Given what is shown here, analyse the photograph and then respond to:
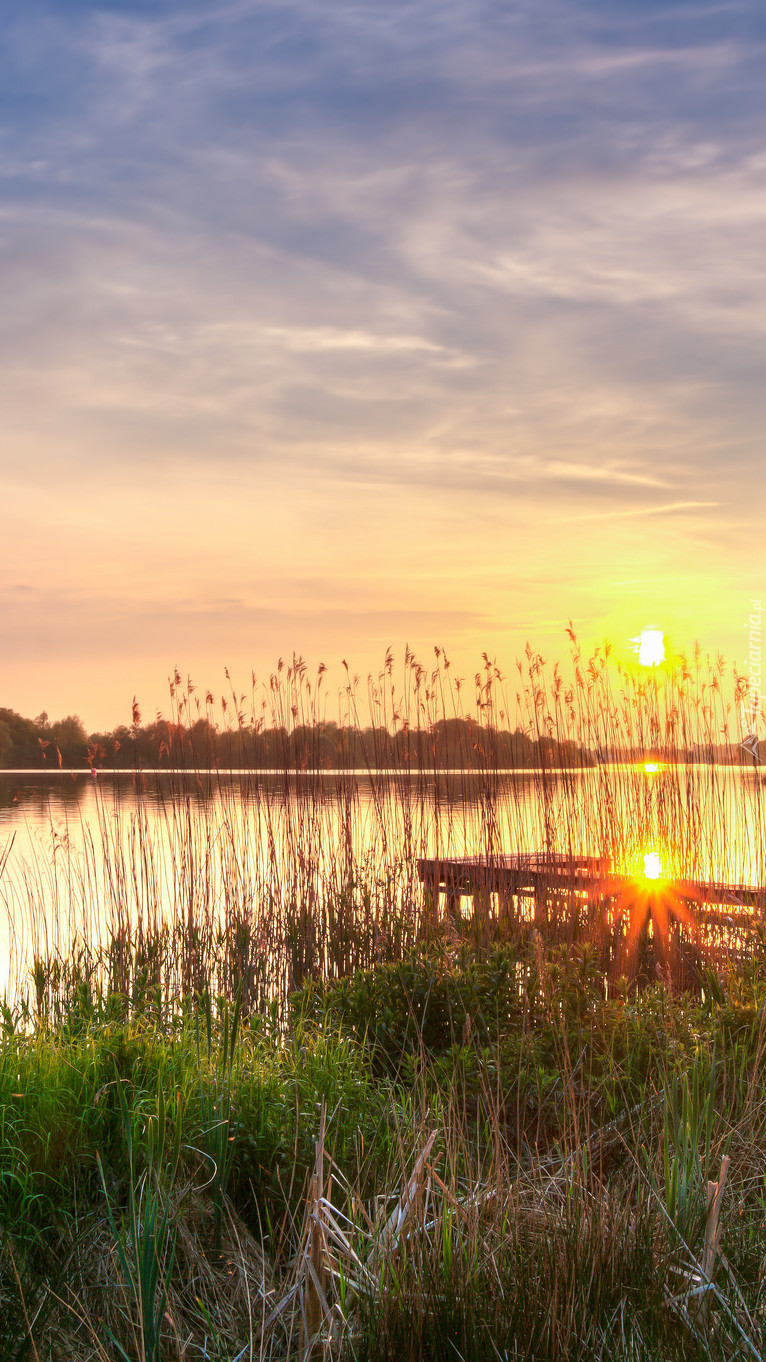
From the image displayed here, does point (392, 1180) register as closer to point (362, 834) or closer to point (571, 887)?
point (571, 887)

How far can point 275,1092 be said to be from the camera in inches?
114

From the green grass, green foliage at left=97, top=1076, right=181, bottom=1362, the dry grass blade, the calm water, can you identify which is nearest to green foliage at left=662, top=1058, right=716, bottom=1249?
the green grass

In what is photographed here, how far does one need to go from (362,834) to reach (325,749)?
587mm

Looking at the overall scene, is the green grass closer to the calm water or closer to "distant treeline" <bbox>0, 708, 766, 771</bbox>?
the calm water

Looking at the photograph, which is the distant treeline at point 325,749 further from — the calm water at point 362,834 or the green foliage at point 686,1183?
the green foliage at point 686,1183

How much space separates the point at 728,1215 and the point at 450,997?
1.51 metres

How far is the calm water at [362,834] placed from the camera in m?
5.96

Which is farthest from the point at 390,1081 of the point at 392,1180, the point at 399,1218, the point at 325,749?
the point at 325,749

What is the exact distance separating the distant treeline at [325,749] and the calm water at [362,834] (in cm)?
11

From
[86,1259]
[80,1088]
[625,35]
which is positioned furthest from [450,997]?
[625,35]

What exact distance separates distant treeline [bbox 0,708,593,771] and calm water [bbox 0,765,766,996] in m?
0.11

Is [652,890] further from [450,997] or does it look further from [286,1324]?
[286,1324]

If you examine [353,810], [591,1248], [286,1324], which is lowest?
[286,1324]

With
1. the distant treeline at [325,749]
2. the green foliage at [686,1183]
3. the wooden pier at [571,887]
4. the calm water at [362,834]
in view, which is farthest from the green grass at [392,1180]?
the distant treeline at [325,749]
